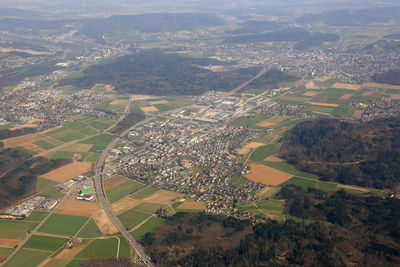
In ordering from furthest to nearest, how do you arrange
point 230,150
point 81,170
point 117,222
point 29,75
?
point 29,75 → point 230,150 → point 81,170 → point 117,222

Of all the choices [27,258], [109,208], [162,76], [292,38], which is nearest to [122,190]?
[109,208]

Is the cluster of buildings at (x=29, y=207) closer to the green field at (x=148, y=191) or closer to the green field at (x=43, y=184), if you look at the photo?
the green field at (x=43, y=184)

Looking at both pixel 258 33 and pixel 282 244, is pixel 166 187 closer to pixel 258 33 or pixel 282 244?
pixel 282 244

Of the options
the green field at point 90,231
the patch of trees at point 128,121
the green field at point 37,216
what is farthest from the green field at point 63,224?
the patch of trees at point 128,121

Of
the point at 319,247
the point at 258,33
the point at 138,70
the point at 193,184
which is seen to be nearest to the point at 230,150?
the point at 193,184

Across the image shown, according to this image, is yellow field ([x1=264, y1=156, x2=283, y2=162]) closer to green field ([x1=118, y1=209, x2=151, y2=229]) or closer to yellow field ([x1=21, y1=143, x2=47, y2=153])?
green field ([x1=118, y1=209, x2=151, y2=229])

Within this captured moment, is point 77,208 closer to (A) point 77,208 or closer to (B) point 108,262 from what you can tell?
(A) point 77,208

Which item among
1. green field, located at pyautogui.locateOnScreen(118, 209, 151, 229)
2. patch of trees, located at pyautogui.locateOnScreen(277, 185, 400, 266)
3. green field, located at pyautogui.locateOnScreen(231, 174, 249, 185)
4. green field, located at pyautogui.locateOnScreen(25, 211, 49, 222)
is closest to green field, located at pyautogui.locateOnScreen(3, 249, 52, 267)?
green field, located at pyautogui.locateOnScreen(25, 211, 49, 222)
